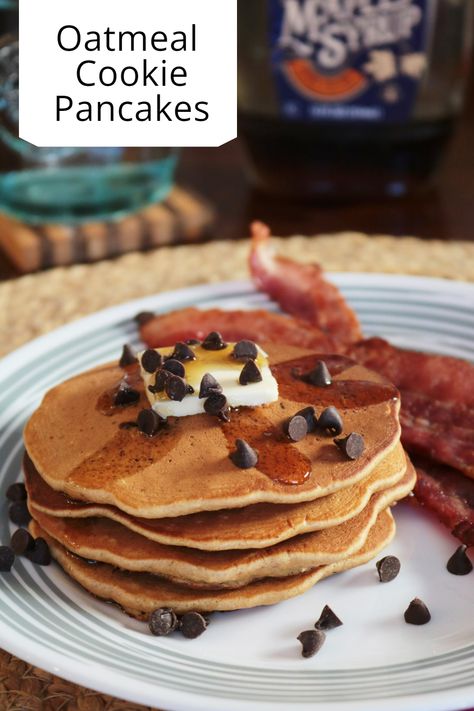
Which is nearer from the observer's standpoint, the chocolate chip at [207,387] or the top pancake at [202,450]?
the top pancake at [202,450]

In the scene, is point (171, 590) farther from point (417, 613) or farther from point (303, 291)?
point (303, 291)

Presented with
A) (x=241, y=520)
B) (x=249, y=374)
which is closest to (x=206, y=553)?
(x=241, y=520)

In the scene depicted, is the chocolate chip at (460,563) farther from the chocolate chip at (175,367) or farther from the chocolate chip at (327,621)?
the chocolate chip at (175,367)

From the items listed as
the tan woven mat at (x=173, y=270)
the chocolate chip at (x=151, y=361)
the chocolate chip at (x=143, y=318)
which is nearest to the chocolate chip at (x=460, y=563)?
the chocolate chip at (x=151, y=361)

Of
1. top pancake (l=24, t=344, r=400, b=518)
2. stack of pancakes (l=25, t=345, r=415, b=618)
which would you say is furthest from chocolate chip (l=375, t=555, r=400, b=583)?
top pancake (l=24, t=344, r=400, b=518)

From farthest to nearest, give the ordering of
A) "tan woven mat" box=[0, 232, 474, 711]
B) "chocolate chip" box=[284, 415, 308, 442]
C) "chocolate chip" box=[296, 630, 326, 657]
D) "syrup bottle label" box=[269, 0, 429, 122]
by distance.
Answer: "syrup bottle label" box=[269, 0, 429, 122] → "tan woven mat" box=[0, 232, 474, 711] → "chocolate chip" box=[284, 415, 308, 442] → "chocolate chip" box=[296, 630, 326, 657]

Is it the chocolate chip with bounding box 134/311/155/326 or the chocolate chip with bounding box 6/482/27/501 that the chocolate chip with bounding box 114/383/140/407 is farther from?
the chocolate chip with bounding box 134/311/155/326

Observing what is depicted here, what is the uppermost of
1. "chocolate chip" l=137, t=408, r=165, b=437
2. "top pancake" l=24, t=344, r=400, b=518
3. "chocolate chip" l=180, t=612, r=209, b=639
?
Result: "chocolate chip" l=137, t=408, r=165, b=437

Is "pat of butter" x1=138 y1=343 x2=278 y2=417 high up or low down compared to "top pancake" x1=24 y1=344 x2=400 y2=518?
up
